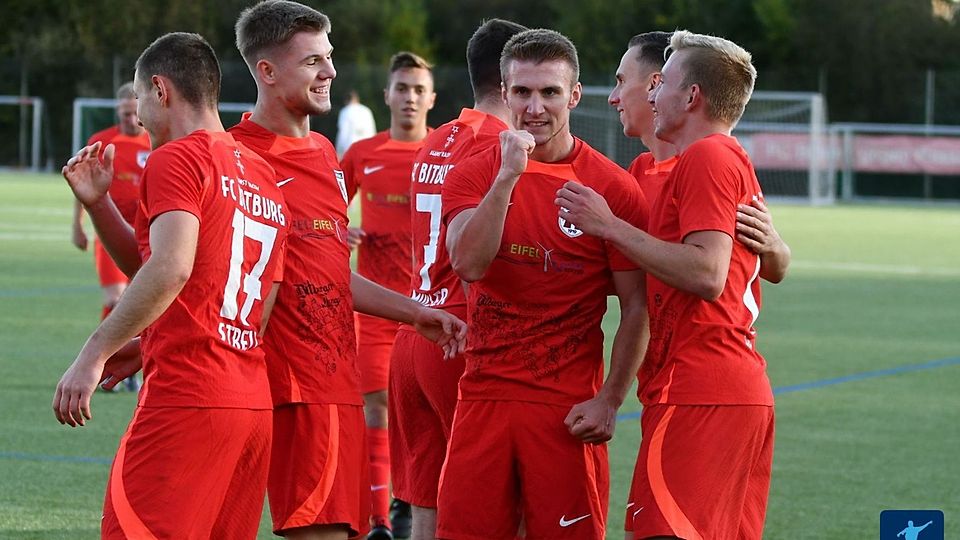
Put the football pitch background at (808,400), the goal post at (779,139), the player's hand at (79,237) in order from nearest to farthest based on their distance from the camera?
the football pitch background at (808,400)
the player's hand at (79,237)
the goal post at (779,139)

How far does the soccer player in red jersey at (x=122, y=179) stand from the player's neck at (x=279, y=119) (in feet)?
20.5

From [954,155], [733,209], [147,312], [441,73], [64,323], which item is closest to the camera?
[147,312]

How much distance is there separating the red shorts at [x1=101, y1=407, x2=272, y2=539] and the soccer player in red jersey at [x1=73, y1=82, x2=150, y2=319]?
7061mm

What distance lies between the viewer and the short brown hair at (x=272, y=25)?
199 inches

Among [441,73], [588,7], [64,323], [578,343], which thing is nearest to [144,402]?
[578,343]

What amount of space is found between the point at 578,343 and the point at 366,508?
3.24 ft

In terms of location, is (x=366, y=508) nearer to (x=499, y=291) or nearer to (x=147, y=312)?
(x=499, y=291)

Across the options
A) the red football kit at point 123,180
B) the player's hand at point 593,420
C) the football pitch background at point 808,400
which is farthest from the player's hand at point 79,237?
the player's hand at point 593,420

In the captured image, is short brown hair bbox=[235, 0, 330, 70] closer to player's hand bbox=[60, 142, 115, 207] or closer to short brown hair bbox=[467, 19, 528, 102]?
player's hand bbox=[60, 142, 115, 207]

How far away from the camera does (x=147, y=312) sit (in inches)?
161

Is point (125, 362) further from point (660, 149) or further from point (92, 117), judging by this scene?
point (92, 117)

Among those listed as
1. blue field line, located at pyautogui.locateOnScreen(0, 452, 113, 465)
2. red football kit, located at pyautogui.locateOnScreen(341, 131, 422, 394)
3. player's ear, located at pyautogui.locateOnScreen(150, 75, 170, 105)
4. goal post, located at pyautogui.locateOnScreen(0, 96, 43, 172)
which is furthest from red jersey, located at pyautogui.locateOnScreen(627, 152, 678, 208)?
goal post, located at pyautogui.locateOnScreen(0, 96, 43, 172)

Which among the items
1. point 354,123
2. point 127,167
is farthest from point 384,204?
point 354,123

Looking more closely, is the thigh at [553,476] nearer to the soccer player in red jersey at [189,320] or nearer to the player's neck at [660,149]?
the soccer player in red jersey at [189,320]
